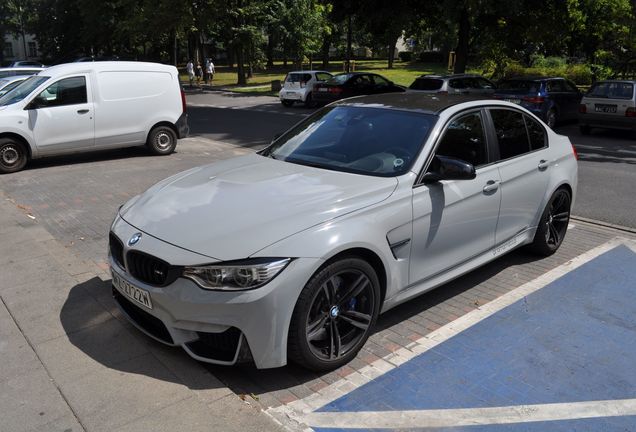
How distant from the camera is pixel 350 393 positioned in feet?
11.0

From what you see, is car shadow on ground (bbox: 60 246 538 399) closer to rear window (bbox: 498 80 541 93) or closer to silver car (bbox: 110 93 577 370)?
silver car (bbox: 110 93 577 370)

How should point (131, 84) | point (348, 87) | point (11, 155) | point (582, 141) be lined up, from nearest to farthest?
point (11, 155) < point (131, 84) < point (582, 141) < point (348, 87)

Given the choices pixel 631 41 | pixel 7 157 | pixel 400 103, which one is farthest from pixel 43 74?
pixel 631 41

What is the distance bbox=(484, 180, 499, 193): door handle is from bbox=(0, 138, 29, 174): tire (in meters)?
8.97

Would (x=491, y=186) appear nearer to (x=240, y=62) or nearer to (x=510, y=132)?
(x=510, y=132)

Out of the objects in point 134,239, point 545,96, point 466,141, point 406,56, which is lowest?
point 134,239

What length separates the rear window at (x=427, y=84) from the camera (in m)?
17.7

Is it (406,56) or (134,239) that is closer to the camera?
(134,239)

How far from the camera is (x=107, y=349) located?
360 cm

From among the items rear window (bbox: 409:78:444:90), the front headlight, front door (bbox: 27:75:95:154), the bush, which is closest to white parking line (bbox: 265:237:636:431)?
the front headlight

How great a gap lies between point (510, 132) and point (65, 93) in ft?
28.3

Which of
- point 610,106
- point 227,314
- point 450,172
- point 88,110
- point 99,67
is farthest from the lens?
point 610,106

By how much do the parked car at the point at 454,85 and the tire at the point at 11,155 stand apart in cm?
1193

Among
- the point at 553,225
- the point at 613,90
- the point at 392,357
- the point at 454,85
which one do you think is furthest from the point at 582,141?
the point at 392,357
